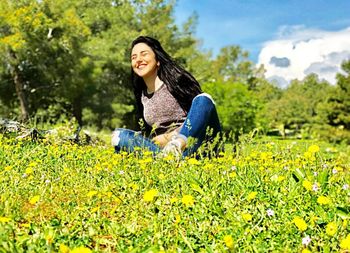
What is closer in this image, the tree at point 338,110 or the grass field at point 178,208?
the grass field at point 178,208

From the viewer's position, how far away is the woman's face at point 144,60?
522cm

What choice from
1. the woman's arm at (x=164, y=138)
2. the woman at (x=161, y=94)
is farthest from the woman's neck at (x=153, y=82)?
the woman's arm at (x=164, y=138)

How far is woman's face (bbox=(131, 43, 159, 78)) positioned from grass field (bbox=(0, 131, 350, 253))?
72.2 inches

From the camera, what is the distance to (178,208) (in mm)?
2184

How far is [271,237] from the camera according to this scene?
1896 millimetres

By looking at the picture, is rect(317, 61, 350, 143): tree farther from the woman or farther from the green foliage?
the woman

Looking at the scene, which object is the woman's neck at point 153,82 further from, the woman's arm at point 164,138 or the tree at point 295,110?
the tree at point 295,110

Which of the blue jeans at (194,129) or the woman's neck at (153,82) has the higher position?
the woman's neck at (153,82)

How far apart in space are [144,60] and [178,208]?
129 inches

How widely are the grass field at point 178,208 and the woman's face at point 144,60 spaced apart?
6.01 feet

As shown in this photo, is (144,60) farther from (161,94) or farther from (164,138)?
(164,138)

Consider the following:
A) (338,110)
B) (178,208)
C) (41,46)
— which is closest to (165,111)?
(178,208)

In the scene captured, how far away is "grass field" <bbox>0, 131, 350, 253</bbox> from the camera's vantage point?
175 centimetres

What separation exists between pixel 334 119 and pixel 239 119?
320 inches
